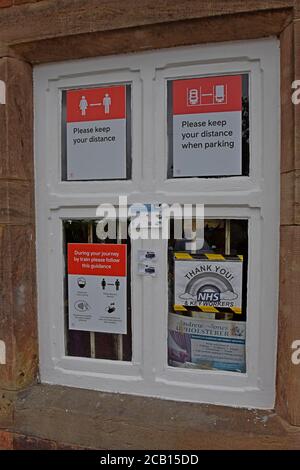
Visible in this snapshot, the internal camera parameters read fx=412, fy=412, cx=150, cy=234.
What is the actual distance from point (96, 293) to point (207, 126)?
138 cm

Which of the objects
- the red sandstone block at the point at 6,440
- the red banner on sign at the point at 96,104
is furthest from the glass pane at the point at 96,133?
the red sandstone block at the point at 6,440

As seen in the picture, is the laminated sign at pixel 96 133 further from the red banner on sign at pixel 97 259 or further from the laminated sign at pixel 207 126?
the red banner on sign at pixel 97 259

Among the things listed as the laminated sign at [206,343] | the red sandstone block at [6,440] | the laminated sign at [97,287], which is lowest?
the red sandstone block at [6,440]

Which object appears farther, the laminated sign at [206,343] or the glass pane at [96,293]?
the glass pane at [96,293]

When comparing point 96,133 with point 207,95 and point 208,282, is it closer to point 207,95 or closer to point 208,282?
point 207,95

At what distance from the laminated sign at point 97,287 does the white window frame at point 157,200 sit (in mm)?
87

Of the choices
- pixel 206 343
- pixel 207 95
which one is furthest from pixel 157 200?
pixel 206 343

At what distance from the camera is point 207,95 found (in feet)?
8.82

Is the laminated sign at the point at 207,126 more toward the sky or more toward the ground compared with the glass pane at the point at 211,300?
more toward the sky

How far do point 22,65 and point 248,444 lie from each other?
2.88m

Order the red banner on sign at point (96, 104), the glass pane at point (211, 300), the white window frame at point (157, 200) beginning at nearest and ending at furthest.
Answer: the white window frame at point (157, 200), the glass pane at point (211, 300), the red banner on sign at point (96, 104)

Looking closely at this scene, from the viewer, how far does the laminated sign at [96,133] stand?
285 centimetres

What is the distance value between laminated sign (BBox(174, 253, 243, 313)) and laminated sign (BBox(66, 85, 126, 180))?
29.9 inches

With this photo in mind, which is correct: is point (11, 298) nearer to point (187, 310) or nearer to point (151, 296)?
point (151, 296)
